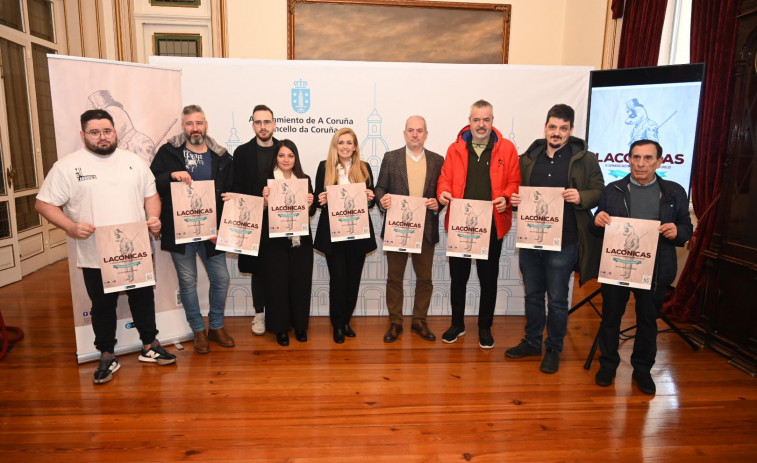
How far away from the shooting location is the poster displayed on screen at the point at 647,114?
343cm

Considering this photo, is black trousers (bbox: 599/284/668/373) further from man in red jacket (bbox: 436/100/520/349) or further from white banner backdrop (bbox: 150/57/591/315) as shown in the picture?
white banner backdrop (bbox: 150/57/591/315)

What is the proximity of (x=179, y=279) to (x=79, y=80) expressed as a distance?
1.35 metres

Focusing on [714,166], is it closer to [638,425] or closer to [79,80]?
[638,425]

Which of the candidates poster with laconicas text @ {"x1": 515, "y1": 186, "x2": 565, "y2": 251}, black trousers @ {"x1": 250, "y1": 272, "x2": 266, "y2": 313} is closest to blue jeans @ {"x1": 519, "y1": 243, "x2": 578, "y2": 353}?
poster with laconicas text @ {"x1": 515, "y1": 186, "x2": 565, "y2": 251}

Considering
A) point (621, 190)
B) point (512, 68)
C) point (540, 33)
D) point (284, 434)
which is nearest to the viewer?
point (284, 434)

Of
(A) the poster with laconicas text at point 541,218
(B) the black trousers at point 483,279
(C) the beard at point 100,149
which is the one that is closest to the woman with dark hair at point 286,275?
(C) the beard at point 100,149

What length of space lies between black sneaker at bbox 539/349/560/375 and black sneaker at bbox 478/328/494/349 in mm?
387

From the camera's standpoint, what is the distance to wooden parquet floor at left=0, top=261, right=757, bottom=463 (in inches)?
89.2

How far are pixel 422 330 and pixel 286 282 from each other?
1.06 meters

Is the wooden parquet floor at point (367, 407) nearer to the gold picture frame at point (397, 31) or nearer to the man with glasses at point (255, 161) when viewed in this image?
the man with glasses at point (255, 161)

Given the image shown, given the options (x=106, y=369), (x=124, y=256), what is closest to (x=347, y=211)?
(x=124, y=256)

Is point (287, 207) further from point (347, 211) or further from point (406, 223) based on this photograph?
point (406, 223)

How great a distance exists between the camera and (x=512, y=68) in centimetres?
373

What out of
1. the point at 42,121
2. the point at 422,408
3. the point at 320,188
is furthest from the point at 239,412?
the point at 42,121
